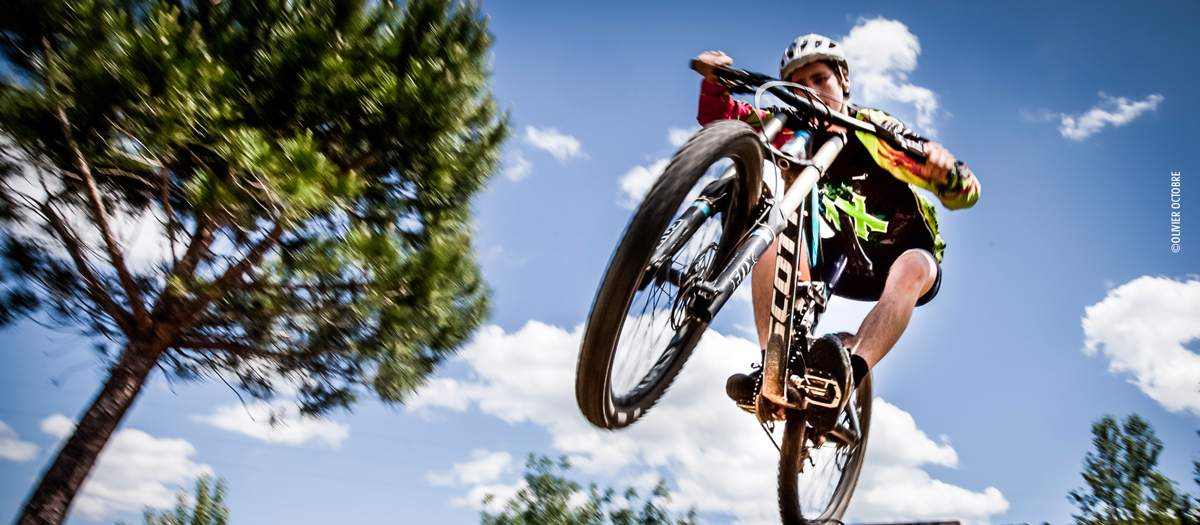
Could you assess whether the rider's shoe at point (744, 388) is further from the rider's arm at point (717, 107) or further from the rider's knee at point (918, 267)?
the rider's arm at point (717, 107)

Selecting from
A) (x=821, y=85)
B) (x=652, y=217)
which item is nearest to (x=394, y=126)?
(x=821, y=85)

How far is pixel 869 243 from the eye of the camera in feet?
8.48

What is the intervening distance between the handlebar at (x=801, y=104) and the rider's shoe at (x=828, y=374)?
27.6 inches

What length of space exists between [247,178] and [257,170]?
0.70 ft

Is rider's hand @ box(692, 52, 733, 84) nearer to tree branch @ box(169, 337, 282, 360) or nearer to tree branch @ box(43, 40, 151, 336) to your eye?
tree branch @ box(43, 40, 151, 336)

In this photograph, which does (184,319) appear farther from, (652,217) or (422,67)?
(652,217)

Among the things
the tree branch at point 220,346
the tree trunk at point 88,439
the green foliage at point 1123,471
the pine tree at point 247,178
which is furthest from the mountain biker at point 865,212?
the green foliage at point 1123,471

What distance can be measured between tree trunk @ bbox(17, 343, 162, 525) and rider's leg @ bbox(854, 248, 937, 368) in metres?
5.96

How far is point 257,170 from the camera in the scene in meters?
4.96

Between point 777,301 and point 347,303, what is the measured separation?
471 cm

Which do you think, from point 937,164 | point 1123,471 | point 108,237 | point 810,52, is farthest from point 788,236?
point 1123,471

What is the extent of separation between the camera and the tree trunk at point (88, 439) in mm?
4945

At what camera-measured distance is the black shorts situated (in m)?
2.55

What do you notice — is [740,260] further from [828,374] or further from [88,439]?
[88,439]
